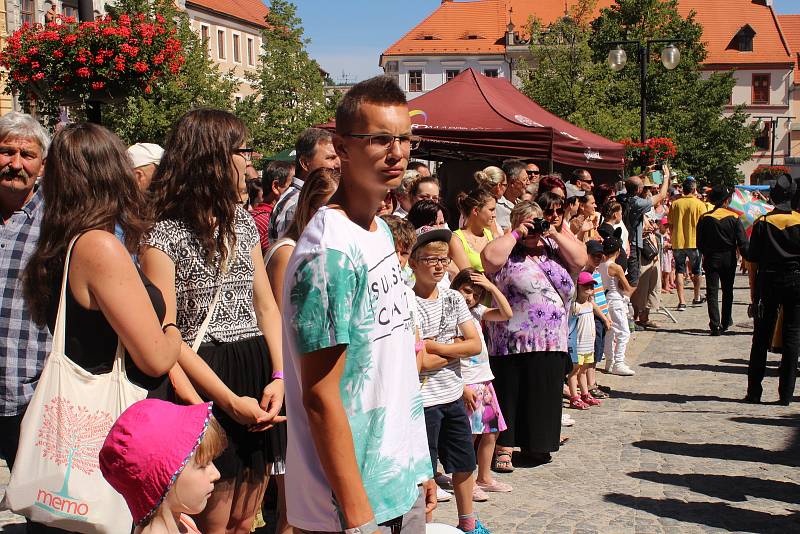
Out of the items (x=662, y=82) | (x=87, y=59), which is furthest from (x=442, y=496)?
(x=662, y=82)

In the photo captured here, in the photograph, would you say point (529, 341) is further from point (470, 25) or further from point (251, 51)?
point (470, 25)

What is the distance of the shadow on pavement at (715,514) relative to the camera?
564cm

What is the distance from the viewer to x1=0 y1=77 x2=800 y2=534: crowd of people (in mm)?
2402

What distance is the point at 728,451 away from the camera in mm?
7410

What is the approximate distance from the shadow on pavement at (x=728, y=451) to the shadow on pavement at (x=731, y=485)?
1.83 ft

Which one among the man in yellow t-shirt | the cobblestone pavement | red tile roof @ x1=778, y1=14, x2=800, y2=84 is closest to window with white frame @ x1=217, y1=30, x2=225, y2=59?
red tile roof @ x1=778, y1=14, x2=800, y2=84

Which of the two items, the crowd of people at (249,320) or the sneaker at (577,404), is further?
the sneaker at (577,404)

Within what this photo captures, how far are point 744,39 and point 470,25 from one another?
2350 cm

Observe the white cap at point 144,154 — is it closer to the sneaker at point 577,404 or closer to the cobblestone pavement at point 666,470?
the cobblestone pavement at point 666,470

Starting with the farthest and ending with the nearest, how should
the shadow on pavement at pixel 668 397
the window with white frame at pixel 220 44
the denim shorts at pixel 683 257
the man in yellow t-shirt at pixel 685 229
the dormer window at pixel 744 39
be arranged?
the dormer window at pixel 744 39 → the window with white frame at pixel 220 44 → the denim shorts at pixel 683 257 → the man in yellow t-shirt at pixel 685 229 → the shadow on pavement at pixel 668 397

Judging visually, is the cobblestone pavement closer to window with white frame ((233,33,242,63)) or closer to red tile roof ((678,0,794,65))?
window with white frame ((233,33,242,63))

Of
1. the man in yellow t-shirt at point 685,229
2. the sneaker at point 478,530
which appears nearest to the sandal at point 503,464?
the sneaker at point 478,530

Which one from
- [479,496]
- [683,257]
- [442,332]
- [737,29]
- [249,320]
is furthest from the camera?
[737,29]

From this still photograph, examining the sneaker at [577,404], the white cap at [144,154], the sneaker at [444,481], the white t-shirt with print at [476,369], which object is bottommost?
the sneaker at [444,481]
